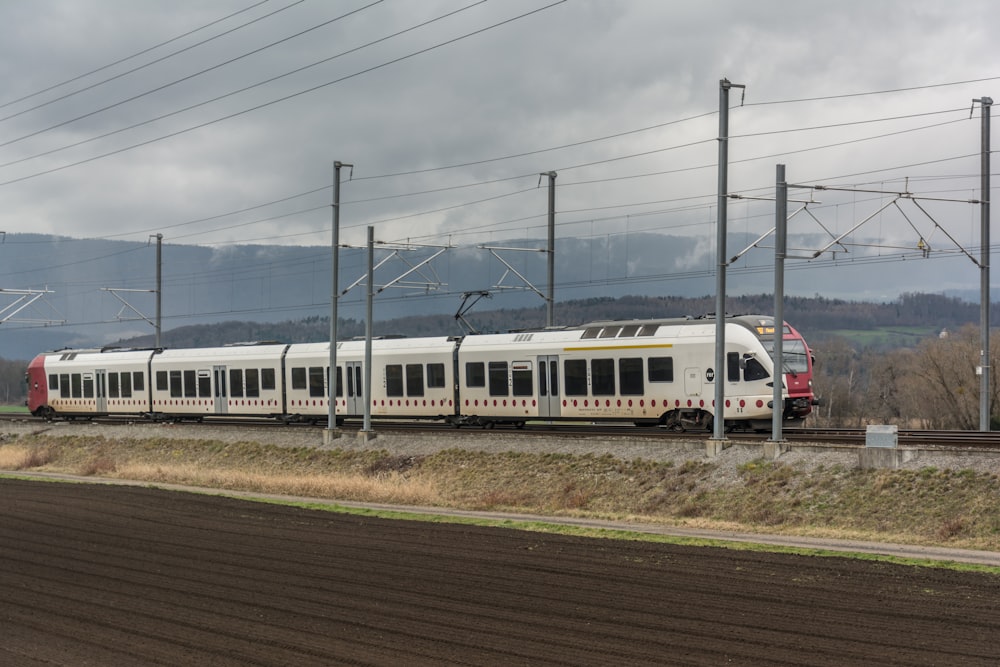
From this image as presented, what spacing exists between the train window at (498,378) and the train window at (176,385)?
22.1 metres

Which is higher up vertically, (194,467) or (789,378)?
(789,378)

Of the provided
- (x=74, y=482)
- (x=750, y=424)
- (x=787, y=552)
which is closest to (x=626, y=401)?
(x=750, y=424)

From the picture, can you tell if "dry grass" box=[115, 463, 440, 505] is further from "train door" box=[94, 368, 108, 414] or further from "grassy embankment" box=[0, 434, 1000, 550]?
"train door" box=[94, 368, 108, 414]

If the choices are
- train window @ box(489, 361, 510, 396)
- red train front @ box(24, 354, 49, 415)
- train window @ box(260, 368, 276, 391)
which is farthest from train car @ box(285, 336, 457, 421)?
red train front @ box(24, 354, 49, 415)

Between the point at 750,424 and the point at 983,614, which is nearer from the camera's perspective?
the point at 983,614

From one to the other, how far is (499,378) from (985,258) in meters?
17.3

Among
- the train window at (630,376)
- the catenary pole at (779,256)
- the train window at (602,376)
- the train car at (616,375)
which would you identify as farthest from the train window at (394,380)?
the catenary pole at (779,256)

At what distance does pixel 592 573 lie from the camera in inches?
813

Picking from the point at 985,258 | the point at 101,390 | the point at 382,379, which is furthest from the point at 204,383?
the point at 985,258

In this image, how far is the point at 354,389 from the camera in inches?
1980

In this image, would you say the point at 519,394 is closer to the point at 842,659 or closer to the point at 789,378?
the point at 789,378

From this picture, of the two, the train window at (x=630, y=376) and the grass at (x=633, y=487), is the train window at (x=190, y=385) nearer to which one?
the grass at (x=633, y=487)

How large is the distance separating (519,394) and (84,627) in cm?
2682

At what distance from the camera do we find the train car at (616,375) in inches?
1448
